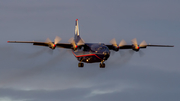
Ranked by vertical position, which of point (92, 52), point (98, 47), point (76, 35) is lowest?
point (92, 52)

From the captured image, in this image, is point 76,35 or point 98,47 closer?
point 98,47

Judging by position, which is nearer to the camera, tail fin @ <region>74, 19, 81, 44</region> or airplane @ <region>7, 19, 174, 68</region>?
airplane @ <region>7, 19, 174, 68</region>

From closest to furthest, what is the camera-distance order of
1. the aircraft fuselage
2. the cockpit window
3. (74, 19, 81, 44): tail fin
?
the aircraft fuselage → the cockpit window → (74, 19, 81, 44): tail fin

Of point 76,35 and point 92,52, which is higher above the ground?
point 76,35

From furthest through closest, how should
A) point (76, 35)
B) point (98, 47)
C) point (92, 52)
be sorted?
point (76, 35), point (92, 52), point (98, 47)

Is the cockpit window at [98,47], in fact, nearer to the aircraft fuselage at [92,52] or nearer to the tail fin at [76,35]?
the aircraft fuselage at [92,52]

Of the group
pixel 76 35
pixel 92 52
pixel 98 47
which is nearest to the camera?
pixel 98 47

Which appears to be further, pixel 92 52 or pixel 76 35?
pixel 76 35

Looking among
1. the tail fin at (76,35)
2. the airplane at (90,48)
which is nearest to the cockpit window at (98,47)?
the airplane at (90,48)

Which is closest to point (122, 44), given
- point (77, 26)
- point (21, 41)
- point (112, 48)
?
point (112, 48)

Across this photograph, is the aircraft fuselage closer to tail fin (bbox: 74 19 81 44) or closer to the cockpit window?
the cockpit window

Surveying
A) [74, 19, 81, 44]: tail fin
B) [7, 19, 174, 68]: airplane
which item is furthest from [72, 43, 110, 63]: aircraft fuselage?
[74, 19, 81, 44]: tail fin

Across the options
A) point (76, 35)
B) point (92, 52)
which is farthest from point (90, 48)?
point (76, 35)

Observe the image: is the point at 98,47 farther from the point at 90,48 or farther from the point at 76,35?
the point at 76,35
